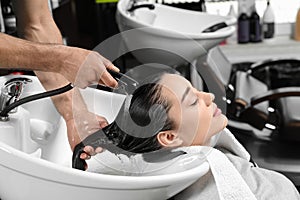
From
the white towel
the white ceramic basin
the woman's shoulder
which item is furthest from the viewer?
the white ceramic basin

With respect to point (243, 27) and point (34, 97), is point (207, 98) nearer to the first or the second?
point (34, 97)

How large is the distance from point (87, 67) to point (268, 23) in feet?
8.46

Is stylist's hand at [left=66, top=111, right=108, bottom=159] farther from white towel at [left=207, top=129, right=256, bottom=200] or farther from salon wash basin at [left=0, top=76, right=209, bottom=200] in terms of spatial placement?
white towel at [left=207, top=129, right=256, bottom=200]

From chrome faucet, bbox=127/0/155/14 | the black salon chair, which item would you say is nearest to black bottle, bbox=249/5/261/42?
the black salon chair

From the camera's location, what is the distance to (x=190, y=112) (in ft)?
3.91

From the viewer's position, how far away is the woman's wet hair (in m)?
1.14

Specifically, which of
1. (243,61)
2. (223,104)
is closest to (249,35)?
(243,61)

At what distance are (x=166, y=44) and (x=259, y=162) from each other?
2.39ft

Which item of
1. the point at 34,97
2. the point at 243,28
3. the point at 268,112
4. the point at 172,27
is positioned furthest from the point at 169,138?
the point at 243,28

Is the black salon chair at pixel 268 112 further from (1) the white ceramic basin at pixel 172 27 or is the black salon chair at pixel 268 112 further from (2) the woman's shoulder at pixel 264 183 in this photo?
(2) the woman's shoulder at pixel 264 183

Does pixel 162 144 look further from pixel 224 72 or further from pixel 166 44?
pixel 224 72

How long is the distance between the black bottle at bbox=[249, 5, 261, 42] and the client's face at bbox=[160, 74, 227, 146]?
2.36 m

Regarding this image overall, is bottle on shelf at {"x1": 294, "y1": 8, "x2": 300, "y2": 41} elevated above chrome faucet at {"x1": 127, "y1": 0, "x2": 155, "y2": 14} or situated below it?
below

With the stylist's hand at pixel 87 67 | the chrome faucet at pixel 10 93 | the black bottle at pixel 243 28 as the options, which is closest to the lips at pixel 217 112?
the stylist's hand at pixel 87 67
